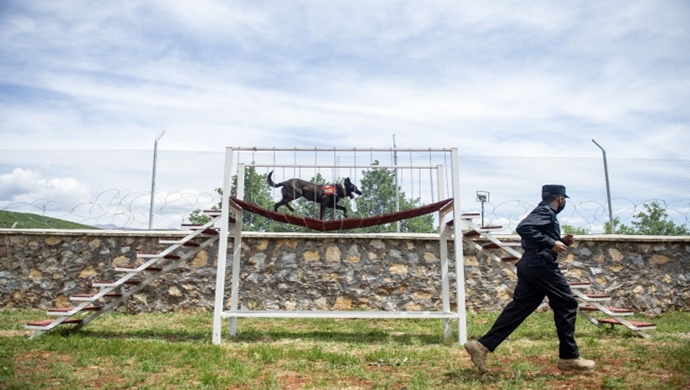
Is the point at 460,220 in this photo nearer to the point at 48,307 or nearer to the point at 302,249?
the point at 302,249

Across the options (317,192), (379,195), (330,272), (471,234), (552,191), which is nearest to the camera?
(552,191)

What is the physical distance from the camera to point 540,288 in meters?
5.14

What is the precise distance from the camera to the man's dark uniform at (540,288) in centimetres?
504

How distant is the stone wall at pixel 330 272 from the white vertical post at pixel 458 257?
8.58 feet

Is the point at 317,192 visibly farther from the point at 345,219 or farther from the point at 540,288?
the point at 540,288

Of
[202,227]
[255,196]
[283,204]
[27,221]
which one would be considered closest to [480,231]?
[283,204]

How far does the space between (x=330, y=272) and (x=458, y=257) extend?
10.4 ft

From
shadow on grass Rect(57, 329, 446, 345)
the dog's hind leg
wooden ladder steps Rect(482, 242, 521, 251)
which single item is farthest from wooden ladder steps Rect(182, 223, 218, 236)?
wooden ladder steps Rect(482, 242, 521, 251)

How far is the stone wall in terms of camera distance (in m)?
9.67

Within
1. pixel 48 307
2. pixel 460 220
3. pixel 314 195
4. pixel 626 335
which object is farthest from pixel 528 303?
pixel 48 307

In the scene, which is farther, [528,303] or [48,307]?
[48,307]

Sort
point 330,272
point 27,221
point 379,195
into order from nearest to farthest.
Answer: point 379,195 → point 330,272 → point 27,221

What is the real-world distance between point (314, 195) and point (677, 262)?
22.0ft

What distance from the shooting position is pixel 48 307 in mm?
9688
